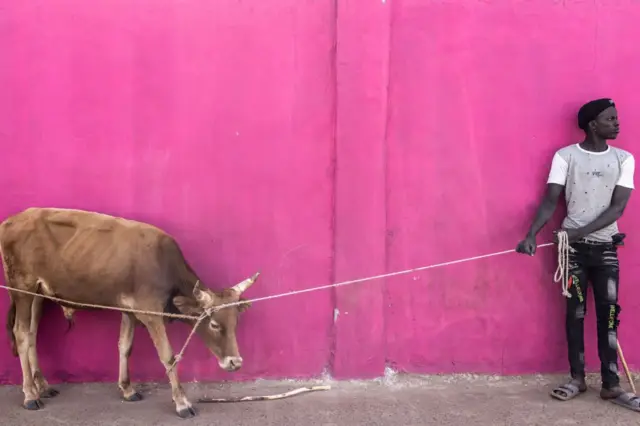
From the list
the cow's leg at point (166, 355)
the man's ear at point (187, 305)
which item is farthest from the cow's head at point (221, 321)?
the cow's leg at point (166, 355)

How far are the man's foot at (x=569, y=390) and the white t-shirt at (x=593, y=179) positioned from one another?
3.28ft

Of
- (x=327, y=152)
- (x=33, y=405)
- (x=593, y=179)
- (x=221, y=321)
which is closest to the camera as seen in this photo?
(x=221, y=321)

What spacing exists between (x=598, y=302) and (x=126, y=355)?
3.18m

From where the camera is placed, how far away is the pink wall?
4309 millimetres

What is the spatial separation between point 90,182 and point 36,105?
0.63 m

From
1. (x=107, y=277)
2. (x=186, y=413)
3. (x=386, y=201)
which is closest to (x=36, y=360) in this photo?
(x=107, y=277)

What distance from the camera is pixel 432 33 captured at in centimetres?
441

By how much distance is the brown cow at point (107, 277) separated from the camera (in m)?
3.92

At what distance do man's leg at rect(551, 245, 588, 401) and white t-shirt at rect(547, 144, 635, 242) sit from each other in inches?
8.2

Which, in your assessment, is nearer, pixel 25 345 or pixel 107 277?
pixel 107 277

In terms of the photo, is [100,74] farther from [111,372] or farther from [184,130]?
[111,372]

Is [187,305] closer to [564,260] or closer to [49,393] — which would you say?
[49,393]

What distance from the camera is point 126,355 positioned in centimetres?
420

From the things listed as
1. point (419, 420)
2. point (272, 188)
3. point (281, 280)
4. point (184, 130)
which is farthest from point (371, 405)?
point (184, 130)
